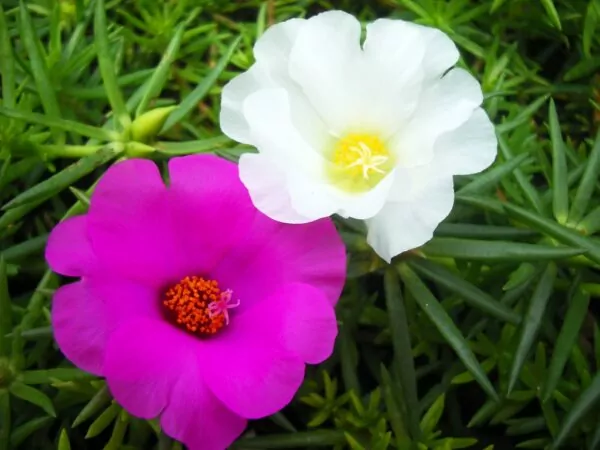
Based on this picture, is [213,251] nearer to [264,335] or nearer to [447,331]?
[264,335]

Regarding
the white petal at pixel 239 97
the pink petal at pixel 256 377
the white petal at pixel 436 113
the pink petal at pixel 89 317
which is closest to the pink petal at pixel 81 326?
the pink petal at pixel 89 317

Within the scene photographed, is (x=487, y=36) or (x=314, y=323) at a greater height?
(x=314, y=323)

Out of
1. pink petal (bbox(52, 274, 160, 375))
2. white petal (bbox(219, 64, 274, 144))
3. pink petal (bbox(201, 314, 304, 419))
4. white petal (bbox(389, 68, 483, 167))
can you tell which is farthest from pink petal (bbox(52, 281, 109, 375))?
white petal (bbox(389, 68, 483, 167))

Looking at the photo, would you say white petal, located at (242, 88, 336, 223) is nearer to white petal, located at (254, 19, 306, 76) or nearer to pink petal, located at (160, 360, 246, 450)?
white petal, located at (254, 19, 306, 76)

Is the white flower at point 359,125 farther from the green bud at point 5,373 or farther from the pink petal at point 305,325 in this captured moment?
the green bud at point 5,373

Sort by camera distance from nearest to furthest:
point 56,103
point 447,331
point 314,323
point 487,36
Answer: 1. point 314,323
2. point 447,331
3. point 56,103
4. point 487,36

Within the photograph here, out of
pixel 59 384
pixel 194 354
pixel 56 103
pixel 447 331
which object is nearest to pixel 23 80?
pixel 56 103

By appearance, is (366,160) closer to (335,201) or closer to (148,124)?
(335,201)
